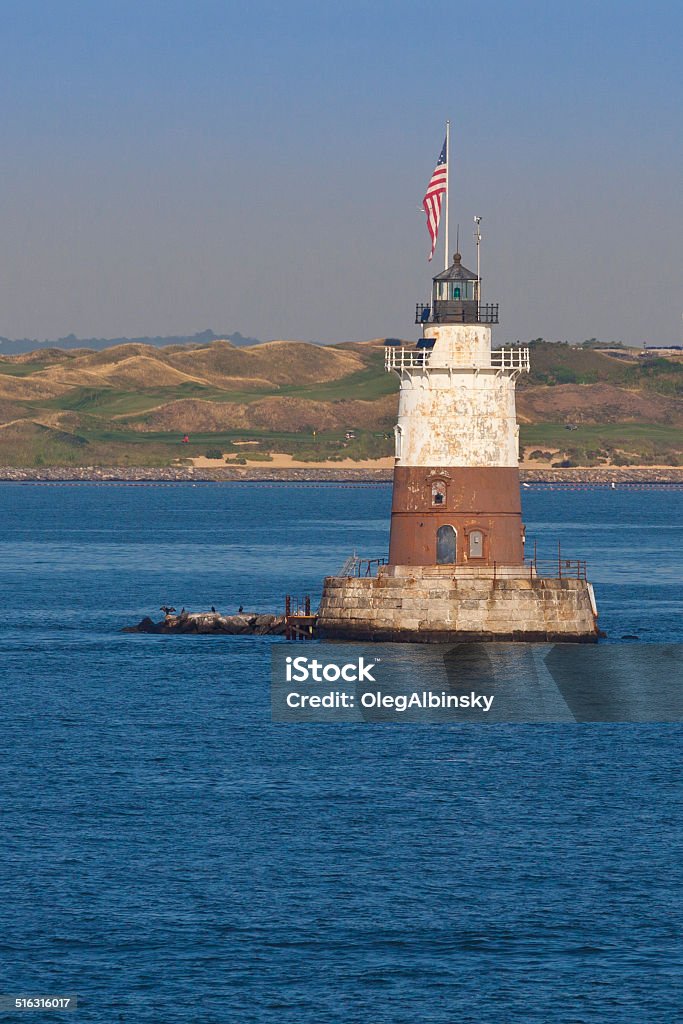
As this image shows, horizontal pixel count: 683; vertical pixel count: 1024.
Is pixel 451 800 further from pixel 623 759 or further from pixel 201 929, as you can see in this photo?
pixel 201 929

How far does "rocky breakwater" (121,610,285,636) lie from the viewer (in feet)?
216

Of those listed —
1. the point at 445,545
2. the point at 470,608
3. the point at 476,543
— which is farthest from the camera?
the point at 445,545

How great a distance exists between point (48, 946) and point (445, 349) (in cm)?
2893

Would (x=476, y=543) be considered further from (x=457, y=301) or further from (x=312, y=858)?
(x=312, y=858)

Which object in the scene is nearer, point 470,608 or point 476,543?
A: point 470,608

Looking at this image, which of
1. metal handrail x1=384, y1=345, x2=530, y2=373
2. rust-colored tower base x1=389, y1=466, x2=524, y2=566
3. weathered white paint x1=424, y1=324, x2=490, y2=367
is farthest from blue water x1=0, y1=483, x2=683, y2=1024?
weathered white paint x1=424, y1=324, x2=490, y2=367

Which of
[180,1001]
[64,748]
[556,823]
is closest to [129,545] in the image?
[64,748]

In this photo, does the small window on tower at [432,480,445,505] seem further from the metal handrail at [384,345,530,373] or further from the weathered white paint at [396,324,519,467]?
the metal handrail at [384,345,530,373]

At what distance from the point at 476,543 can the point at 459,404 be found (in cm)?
427

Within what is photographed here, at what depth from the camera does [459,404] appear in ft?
180

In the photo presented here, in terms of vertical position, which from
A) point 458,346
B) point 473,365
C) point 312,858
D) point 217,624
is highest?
point 458,346

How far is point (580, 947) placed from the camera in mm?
29906

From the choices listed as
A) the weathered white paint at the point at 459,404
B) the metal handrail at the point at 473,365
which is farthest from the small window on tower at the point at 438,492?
the metal handrail at the point at 473,365

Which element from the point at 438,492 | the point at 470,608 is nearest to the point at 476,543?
the point at 438,492
